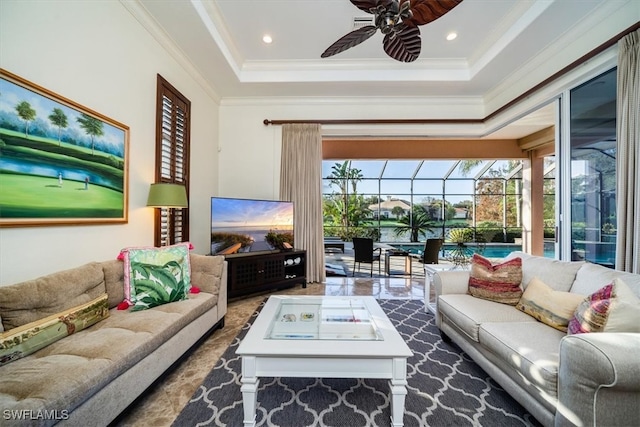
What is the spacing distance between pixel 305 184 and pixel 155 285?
2783mm

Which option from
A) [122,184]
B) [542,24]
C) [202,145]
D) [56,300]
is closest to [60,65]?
[122,184]

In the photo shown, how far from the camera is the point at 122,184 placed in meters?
2.27

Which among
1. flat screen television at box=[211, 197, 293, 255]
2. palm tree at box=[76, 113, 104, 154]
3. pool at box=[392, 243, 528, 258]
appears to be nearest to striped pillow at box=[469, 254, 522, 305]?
flat screen television at box=[211, 197, 293, 255]

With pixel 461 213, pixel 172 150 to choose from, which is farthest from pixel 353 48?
pixel 461 213

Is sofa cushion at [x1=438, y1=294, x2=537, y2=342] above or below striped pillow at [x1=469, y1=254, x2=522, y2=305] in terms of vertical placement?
below

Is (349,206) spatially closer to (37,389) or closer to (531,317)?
(531,317)

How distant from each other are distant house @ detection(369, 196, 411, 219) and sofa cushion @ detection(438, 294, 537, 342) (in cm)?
635

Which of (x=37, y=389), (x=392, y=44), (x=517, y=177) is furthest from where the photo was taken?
(x=517, y=177)

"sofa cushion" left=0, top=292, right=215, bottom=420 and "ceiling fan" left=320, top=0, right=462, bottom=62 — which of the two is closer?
"sofa cushion" left=0, top=292, right=215, bottom=420

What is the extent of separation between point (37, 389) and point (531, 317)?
283 centimetres

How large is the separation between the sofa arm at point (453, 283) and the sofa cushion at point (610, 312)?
3.10 feet

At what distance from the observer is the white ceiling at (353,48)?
2578 mm

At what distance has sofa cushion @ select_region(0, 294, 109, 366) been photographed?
3.90ft

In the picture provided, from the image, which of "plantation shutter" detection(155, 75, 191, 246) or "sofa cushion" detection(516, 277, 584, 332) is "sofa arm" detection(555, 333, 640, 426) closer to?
"sofa cushion" detection(516, 277, 584, 332)
